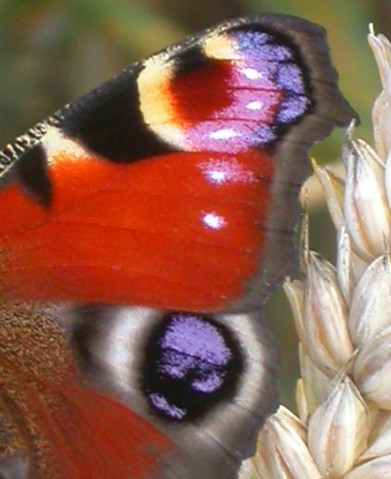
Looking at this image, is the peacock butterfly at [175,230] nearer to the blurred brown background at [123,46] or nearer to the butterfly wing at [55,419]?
the butterfly wing at [55,419]

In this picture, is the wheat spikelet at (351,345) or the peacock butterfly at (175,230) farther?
the peacock butterfly at (175,230)

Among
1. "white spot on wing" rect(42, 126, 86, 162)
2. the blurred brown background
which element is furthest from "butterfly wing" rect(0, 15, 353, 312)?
the blurred brown background

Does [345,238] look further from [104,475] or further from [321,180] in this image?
[104,475]

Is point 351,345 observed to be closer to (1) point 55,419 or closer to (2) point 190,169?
(2) point 190,169

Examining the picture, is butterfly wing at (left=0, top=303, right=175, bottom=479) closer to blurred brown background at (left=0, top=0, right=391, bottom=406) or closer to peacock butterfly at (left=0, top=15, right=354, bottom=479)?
peacock butterfly at (left=0, top=15, right=354, bottom=479)

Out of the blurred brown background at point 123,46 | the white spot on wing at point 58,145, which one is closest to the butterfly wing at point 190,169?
the white spot on wing at point 58,145

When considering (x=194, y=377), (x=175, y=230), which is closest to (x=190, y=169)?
(x=175, y=230)
